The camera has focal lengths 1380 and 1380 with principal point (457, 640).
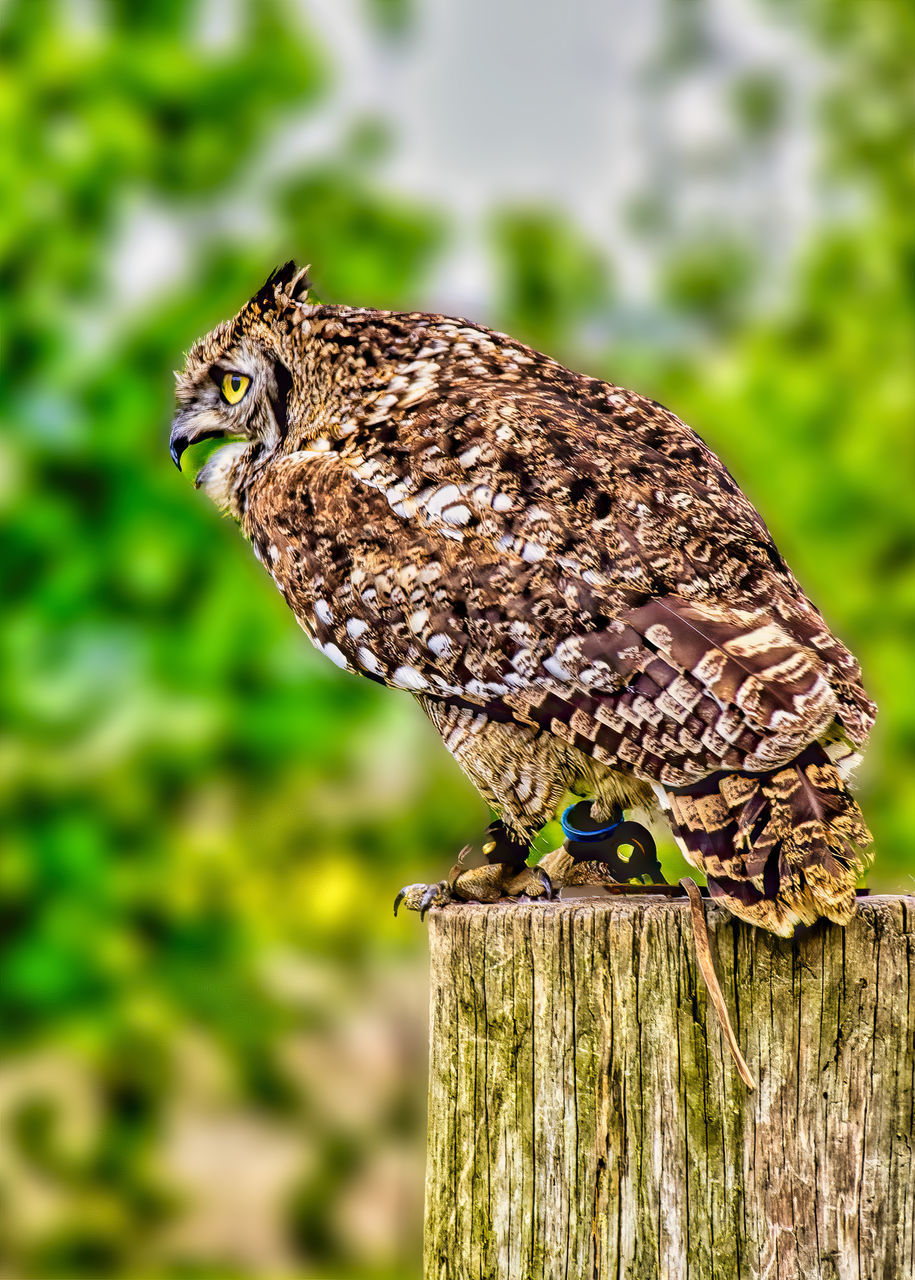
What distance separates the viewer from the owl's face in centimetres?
367

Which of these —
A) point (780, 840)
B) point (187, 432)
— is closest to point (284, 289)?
point (187, 432)

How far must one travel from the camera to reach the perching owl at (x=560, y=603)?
244cm

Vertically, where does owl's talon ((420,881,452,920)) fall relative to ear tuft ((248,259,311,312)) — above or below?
below

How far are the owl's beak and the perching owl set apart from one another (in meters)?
0.35

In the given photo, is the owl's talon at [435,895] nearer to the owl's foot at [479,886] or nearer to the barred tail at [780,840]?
the owl's foot at [479,886]

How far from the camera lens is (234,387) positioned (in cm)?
377

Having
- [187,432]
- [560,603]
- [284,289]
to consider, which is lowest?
[560,603]

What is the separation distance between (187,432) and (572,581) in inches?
61.7

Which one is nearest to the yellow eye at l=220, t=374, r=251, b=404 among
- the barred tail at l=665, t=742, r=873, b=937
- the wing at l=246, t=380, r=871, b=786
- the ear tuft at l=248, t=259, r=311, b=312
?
the ear tuft at l=248, t=259, r=311, b=312

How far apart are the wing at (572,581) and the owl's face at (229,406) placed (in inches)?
19.9

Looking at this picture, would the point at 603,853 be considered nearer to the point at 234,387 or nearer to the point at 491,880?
the point at 491,880

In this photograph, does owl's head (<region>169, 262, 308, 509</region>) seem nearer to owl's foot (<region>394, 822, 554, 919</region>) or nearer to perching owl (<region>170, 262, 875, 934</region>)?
perching owl (<region>170, 262, 875, 934</region>)

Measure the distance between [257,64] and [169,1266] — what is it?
534cm

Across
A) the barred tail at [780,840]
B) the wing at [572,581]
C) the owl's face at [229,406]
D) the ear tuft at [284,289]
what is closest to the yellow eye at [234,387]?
the owl's face at [229,406]
